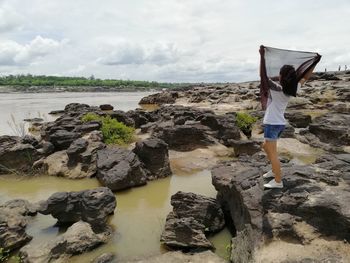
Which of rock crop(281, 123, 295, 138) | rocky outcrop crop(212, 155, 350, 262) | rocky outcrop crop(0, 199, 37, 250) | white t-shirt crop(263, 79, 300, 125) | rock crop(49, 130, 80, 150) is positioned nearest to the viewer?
rocky outcrop crop(212, 155, 350, 262)

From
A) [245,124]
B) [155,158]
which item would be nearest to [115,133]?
[155,158]

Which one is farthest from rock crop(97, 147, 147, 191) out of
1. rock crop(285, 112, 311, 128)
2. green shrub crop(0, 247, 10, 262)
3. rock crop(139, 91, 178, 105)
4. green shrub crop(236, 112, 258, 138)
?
rock crop(139, 91, 178, 105)

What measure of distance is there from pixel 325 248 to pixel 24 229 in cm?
567

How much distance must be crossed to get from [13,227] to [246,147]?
903 cm

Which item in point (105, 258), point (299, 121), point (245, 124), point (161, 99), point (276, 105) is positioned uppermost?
point (276, 105)

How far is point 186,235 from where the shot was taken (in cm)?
670

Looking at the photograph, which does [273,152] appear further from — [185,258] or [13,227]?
[13,227]

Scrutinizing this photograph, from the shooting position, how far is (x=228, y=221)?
25.9 feet

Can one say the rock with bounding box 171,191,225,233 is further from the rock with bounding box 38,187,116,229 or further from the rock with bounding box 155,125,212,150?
the rock with bounding box 155,125,212,150

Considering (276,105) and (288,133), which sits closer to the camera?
(276,105)

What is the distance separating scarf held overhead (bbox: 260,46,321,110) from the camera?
19.5ft

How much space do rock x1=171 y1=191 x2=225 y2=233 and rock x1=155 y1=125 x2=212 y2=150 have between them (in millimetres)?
7295

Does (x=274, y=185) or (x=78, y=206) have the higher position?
(x=274, y=185)

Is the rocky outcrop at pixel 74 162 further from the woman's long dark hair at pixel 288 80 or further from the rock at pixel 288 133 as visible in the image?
the rock at pixel 288 133
